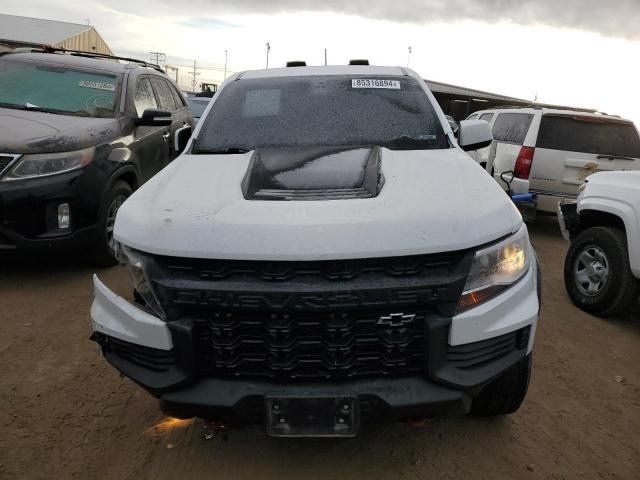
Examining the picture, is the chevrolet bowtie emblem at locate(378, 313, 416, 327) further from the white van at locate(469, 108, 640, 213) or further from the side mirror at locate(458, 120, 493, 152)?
the white van at locate(469, 108, 640, 213)

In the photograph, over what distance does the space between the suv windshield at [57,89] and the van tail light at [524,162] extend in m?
5.44

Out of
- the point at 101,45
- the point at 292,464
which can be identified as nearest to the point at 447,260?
the point at 292,464

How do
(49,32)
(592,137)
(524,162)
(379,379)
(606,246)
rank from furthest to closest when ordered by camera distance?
1. (49,32)
2. (524,162)
3. (592,137)
4. (606,246)
5. (379,379)

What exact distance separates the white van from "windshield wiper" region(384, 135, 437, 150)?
15.7ft

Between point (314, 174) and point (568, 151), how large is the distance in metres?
5.88

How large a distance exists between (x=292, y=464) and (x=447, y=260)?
125 centimetres

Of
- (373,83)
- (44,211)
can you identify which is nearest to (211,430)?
(373,83)

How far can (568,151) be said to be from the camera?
23.6ft

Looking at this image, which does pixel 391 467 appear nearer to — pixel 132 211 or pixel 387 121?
Result: pixel 132 211

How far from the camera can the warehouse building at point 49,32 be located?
117 ft

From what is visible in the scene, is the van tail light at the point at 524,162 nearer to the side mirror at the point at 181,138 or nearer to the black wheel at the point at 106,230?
the side mirror at the point at 181,138

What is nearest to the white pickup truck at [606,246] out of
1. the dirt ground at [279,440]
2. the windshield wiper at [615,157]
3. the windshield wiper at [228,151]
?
the dirt ground at [279,440]

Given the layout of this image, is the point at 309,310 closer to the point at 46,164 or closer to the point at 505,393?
the point at 505,393

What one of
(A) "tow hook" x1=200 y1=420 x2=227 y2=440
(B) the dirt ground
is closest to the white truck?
(B) the dirt ground
